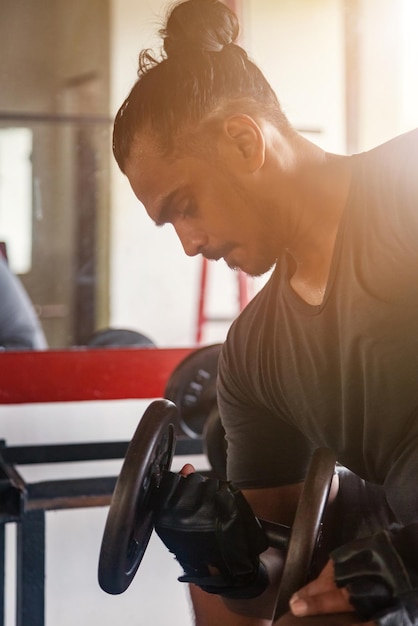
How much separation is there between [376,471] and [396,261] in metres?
0.27

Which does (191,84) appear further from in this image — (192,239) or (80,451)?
(80,451)

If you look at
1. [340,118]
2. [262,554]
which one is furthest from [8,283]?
[262,554]

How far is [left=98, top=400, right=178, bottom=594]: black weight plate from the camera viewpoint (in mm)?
885

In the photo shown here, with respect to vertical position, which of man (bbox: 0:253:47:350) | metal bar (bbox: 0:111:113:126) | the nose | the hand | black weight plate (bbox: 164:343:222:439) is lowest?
black weight plate (bbox: 164:343:222:439)

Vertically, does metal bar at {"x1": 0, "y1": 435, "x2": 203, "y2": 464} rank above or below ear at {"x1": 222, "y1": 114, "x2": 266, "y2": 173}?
below

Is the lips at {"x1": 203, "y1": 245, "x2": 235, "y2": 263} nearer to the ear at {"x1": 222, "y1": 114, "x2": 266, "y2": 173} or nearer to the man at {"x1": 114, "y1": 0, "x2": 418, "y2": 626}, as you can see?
the man at {"x1": 114, "y1": 0, "x2": 418, "y2": 626}

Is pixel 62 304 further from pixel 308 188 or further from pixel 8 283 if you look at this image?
pixel 308 188

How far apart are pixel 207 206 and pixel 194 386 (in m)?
1.08

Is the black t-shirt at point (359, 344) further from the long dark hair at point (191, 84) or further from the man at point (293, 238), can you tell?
the long dark hair at point (191, 84)

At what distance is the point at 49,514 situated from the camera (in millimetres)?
2135

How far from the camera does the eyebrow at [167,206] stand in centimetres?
103

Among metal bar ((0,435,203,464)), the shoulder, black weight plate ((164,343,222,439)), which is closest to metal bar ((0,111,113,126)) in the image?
black weight plate ((164,343,222,439))

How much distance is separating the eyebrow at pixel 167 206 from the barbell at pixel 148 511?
0.71 feet

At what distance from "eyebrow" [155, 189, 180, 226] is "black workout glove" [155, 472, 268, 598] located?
296mm
